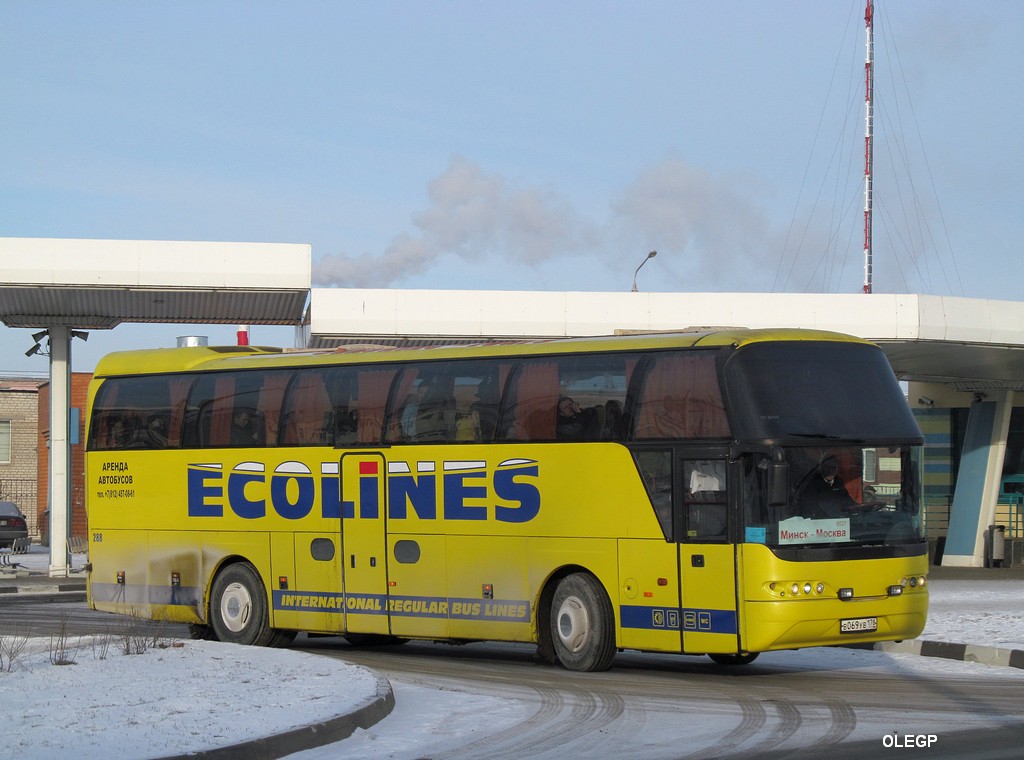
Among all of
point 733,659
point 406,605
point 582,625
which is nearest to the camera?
point 582,625

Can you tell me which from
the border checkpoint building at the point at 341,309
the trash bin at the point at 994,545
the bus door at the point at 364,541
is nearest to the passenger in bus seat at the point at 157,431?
the bus door at the point at 364,541

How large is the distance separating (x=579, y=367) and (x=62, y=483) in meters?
19.2

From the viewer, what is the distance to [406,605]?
1697 centimetres

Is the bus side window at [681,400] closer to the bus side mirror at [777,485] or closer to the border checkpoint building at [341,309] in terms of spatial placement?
the bus side mirror at [777,485]

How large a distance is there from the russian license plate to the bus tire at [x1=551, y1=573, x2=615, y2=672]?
2410mm

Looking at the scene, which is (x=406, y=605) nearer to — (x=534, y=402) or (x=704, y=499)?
(x=534, y=402)

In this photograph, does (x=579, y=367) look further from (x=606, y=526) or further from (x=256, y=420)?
(x=256, y=420)

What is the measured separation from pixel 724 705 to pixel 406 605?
544 centimetres

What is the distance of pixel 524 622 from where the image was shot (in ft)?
52.1

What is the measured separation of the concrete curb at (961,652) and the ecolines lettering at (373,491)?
462 cm

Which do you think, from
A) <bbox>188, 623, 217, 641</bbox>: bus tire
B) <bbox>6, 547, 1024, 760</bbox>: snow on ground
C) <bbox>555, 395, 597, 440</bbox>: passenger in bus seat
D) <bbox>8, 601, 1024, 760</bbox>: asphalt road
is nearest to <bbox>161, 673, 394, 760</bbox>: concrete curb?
<bbox>6, 547, 1024, 760</bbox>: snow on ground

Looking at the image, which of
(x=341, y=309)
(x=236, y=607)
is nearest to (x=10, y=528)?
(x=341, y=309)

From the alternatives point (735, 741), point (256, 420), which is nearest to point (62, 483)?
point (256, 420)

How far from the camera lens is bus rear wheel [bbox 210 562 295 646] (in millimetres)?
18453
